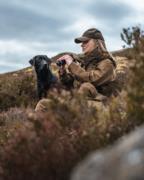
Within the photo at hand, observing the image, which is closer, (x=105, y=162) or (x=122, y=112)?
(x=105, y=162)

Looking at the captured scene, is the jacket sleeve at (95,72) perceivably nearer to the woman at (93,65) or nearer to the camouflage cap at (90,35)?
the woman at (93,65)

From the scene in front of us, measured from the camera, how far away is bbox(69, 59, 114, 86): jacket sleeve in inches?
386

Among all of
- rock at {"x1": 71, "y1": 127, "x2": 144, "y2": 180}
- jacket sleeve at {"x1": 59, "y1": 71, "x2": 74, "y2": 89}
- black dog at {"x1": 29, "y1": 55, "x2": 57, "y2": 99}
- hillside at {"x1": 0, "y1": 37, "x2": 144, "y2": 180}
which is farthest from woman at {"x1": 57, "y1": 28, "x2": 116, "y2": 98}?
rock at {"x1": 71, "y1": 127, "x2": 144, "y2": 180}

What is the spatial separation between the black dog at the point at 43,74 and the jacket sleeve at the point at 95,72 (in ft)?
2.11

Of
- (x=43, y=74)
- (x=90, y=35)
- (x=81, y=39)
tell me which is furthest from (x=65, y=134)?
(x=43, y=74)

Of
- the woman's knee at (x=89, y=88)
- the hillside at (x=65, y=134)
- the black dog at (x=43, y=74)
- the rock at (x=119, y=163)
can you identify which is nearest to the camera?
the rock at (x=119, y=163)

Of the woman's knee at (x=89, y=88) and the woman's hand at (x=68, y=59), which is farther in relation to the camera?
the woman's hand at (x=68, y=59)

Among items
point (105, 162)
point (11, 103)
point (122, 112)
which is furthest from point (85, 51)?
point (11, 103)

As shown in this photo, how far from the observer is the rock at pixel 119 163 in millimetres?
3203

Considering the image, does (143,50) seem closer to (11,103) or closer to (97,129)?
(97,129)

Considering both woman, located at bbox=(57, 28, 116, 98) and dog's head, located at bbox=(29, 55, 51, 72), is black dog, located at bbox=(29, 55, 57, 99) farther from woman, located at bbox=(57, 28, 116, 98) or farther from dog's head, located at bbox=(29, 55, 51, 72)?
woman, located at bbox=(57, 28, 116, 98)

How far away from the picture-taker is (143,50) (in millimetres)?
6680

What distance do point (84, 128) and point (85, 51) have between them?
154 inches

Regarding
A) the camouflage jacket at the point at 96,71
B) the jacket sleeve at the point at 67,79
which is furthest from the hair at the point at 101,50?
the jacket sleeve at the point at 67,79
